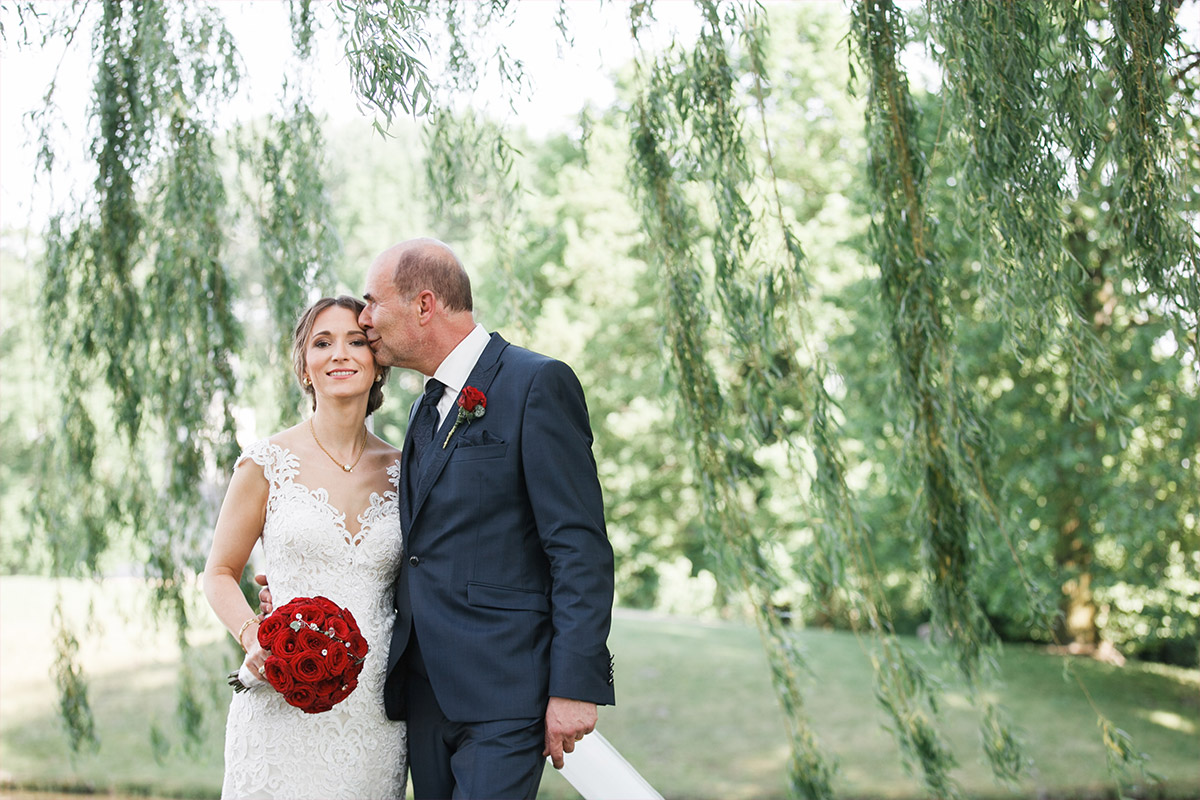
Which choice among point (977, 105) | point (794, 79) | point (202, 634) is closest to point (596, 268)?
point (794, 79)

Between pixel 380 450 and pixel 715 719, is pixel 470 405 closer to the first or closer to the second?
pixel 380 450

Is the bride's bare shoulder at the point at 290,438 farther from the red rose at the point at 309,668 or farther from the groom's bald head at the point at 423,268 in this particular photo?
the red rose at the point at 309,668

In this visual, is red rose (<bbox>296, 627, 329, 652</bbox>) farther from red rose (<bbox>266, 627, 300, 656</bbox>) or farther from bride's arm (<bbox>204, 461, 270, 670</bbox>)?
bride's arm (<bbox>204, 461, 270, 670</bbox>)

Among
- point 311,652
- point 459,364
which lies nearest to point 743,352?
point 459,364

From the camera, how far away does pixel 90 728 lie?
4312 mm

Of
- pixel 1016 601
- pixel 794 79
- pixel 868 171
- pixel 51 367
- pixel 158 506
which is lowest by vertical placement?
pixel 1016 601

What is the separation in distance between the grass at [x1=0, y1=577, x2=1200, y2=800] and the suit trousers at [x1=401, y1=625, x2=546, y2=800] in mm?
3266

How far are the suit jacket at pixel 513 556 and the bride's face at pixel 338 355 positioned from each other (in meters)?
0.36

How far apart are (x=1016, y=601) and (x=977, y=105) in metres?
7.00

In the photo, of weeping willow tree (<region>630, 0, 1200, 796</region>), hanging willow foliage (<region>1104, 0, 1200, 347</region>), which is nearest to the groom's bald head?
weeping willow tree (<region>630, 0, 1200, 796</region>)

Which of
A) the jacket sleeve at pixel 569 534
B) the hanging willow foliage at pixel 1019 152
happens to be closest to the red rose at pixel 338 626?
the jacket sleeve at pixel 569 534

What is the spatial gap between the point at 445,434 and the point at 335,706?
29.1 inches

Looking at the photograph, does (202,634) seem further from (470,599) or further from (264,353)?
(470,599)

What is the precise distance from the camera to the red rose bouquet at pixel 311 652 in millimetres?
2061
